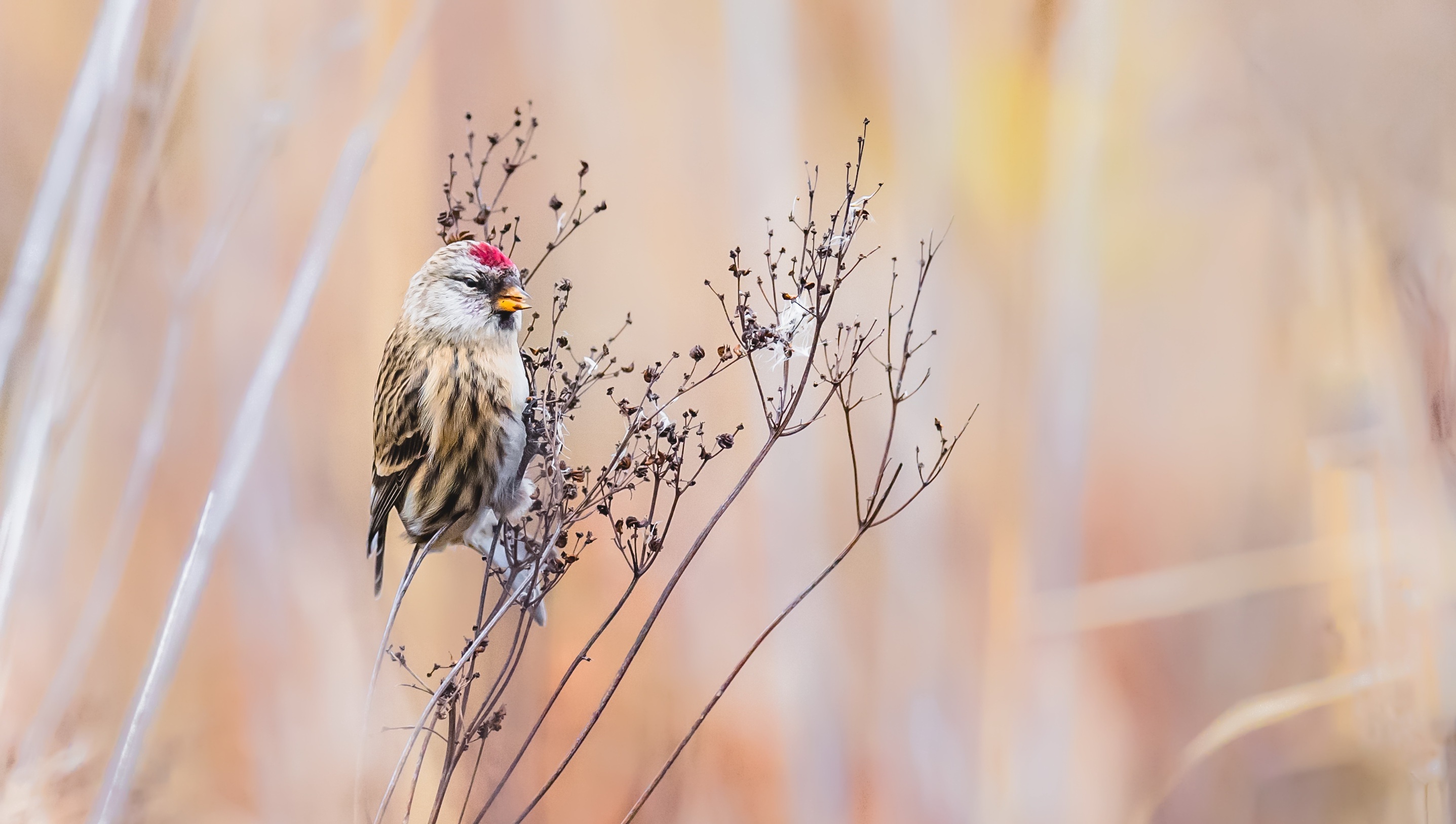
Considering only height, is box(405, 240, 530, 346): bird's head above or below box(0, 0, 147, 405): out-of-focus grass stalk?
below

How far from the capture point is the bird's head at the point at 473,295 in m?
0.92

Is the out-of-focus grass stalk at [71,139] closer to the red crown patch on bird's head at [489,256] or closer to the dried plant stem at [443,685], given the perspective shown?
the red crown patch on bird's head at [489,256]

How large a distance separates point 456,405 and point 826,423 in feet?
1.36

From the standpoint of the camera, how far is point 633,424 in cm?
85

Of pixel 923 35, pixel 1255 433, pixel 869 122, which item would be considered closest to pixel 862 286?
pixel 869 122

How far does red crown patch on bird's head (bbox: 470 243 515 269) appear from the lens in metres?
0.92

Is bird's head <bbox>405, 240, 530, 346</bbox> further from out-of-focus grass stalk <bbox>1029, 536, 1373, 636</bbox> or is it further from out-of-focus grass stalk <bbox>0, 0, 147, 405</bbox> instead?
out-of-focus grass stalk <bbox>1029, 536, 1373, 636</bbox>

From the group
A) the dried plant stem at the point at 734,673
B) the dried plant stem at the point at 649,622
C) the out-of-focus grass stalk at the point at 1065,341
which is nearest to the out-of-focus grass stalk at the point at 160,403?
the dried plant stem at the point at 649,622

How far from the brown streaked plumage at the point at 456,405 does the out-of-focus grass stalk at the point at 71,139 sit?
39 cm

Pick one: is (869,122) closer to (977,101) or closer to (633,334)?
(977,101)

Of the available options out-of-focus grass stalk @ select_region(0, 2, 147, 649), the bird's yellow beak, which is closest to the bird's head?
the bird's yellow beak

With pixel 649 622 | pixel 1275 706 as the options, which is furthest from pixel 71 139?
pixel 1275 706

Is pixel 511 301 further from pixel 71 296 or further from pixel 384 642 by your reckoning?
pixel 71 296

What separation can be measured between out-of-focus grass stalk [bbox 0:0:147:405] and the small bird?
390 mm
